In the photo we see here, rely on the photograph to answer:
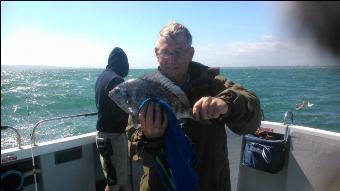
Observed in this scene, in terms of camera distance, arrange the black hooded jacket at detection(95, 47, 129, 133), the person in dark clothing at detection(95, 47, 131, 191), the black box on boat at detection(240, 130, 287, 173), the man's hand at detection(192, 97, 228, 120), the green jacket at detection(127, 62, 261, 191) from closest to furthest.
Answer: the man's hand at detection(192, 97, 228, 120) < the green jacket at detection(127, 62, 261, 191) < the black box on boat at detection(240, 130, 287, 173) < the person in dark clothing at detection(95, 47, 131, 191) < the black hooded jacket at detection(95, 47, 129, 133)

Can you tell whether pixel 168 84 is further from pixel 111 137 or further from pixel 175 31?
pixel 111 137

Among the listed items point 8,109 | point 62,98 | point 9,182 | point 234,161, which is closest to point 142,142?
point 9,182

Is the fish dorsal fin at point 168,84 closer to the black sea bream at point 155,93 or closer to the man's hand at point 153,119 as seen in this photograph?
the black sea bream at point 155,93

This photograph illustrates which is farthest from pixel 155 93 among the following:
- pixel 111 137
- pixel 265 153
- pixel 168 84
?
pixel 111 137

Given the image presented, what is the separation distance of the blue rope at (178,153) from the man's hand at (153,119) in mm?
23

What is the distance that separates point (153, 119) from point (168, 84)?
0.22 meters

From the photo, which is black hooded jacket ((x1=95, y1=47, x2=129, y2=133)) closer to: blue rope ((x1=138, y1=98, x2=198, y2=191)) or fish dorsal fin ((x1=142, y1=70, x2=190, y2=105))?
fish dorsal fin ((x1=142, y1=70, x2=190, y2=105))

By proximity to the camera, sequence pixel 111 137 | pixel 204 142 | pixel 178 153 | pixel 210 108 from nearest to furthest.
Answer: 1. pixel 210 108
2. pixel 178 153
3. pixel 204 142
4. pixel 111 137

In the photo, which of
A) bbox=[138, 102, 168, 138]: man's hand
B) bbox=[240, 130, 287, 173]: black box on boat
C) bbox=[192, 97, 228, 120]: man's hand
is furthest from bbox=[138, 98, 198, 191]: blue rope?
bbox=[240, 130, 287, 173]: black box on boat

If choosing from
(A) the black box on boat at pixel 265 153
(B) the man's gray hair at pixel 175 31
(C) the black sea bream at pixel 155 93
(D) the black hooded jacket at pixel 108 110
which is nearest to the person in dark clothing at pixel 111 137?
(D) the black hooded jacket at pixel 108 110

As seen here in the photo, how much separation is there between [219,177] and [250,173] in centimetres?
221

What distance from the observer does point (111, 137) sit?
14.0ft

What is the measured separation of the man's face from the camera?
1.94 meters

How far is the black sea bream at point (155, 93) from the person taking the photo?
1.92 meters
